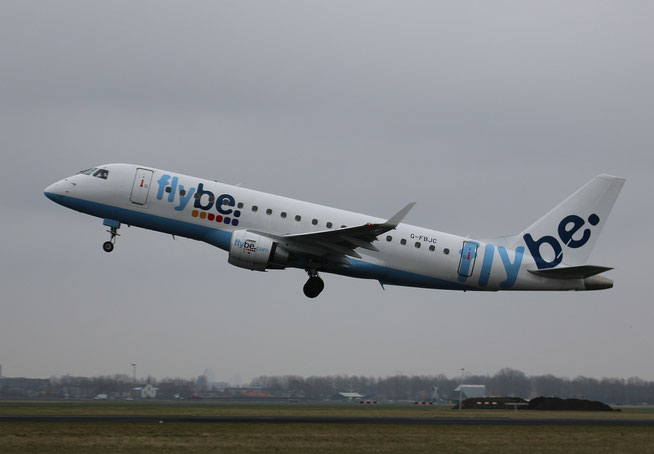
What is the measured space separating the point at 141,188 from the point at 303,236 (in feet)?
28.3

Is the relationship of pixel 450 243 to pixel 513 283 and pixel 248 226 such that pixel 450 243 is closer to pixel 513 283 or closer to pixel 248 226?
pixel 513 283

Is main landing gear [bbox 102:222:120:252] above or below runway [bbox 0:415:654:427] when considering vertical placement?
above

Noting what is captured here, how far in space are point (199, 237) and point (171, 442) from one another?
19479mm

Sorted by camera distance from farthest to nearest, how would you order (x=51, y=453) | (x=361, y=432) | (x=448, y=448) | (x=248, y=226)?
(x=248, y=226) → (x=361, y=432) → (x=448, y=448) → (x=51, y=453)

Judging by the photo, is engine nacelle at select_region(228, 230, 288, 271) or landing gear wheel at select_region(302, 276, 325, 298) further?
landing gear wheel at select_region(302, 276, 325, 298)

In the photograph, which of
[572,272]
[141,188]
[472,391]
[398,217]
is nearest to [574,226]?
[572,272]

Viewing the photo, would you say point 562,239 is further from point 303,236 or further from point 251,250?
point 251,250

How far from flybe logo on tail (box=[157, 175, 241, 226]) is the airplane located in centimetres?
5

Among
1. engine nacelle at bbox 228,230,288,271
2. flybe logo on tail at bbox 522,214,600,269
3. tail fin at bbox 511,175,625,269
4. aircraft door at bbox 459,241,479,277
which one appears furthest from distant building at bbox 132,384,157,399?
flybe logo on tail at bbox 522,214,600,269

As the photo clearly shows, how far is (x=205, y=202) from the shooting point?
155ft

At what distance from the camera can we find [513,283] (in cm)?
5128

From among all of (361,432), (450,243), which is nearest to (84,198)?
(450,243)

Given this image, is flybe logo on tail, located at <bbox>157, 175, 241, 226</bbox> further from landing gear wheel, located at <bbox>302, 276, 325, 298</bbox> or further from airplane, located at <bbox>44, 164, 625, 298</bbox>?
landing gear wheel, located at <bbox>302, 276, 325, 298</bbox>

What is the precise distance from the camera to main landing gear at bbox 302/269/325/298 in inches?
1944
